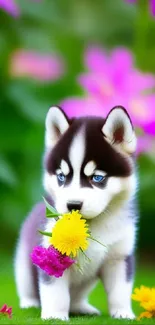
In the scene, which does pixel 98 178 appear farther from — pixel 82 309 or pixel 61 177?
pixel 82 309

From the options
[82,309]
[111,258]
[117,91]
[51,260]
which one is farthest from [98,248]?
[117,91]

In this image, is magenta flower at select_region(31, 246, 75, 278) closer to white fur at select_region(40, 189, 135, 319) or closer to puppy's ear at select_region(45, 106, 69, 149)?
white fur at select_region(40, 189, 135, 319)

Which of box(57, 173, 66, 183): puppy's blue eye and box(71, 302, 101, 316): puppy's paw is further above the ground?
box(57, 173, 66, 183): puppy's blue eye

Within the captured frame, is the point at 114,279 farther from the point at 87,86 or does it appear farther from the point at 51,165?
the point at 87,86

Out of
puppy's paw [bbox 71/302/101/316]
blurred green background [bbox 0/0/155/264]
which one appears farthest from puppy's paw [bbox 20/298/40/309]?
blurred green background [bbox 0/0/155/264]

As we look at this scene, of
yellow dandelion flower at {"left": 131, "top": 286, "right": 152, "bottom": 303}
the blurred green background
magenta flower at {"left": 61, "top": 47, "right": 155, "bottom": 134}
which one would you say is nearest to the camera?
yellow dandelion flower at {"left": 131, "top": 286, "right": 152, "bottom": 303}

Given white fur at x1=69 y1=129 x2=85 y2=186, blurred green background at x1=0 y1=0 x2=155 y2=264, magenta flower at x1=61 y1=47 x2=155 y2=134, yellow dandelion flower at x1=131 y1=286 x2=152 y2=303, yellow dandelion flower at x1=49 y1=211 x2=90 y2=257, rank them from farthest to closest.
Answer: blurred green background at x1=0 y1=0 x2=155 y2=264 → magenta flower at x1=61 y1=47 x2=155 y2=134 → yellow dandelion flower at x1=131 y1=286 x2=152 y2=303 → white fur at x1=69 y1=129 x2=85 y2=186 → yellow dandelion flower at x1=49 y1=211 x2=90 y2=257
